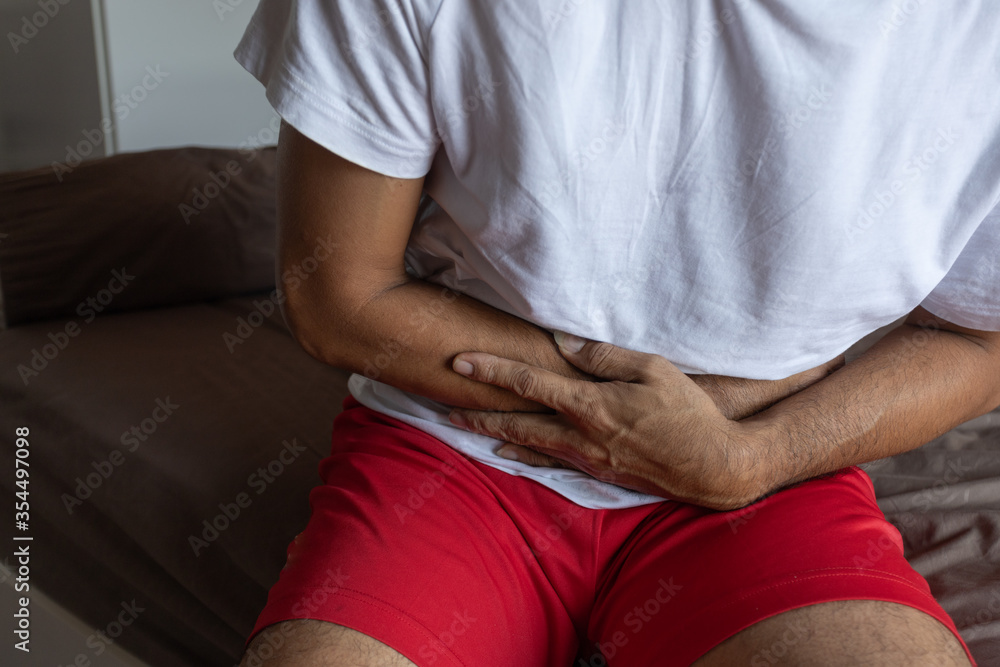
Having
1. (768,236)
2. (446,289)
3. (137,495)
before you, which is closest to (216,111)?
(137,495)

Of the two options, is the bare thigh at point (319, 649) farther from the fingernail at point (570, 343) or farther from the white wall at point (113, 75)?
the white wall at point (113, 75)

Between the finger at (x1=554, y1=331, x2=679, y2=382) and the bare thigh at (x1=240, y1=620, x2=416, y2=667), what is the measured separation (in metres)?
0.33

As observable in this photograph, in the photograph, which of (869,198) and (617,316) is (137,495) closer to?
(617,316)

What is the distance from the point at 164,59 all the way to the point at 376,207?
182cm

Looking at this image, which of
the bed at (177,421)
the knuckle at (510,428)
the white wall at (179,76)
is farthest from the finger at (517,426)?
the white wall at (179,76)

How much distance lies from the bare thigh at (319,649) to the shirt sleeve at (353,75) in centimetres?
40

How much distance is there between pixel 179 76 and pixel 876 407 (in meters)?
2.10

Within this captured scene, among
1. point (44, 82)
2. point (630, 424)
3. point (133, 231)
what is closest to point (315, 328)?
point (630, 424)

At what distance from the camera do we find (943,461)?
1165 millimetres

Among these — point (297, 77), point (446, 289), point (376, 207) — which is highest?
point (297, 77)

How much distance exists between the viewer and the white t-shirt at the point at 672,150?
63 cm

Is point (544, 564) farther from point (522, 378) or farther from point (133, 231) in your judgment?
point (133, 231)

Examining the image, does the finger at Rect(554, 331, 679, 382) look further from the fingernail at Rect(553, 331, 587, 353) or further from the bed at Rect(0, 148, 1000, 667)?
the bed at Rect(0, 148, 1000, 667)

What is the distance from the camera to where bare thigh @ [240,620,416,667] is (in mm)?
621
